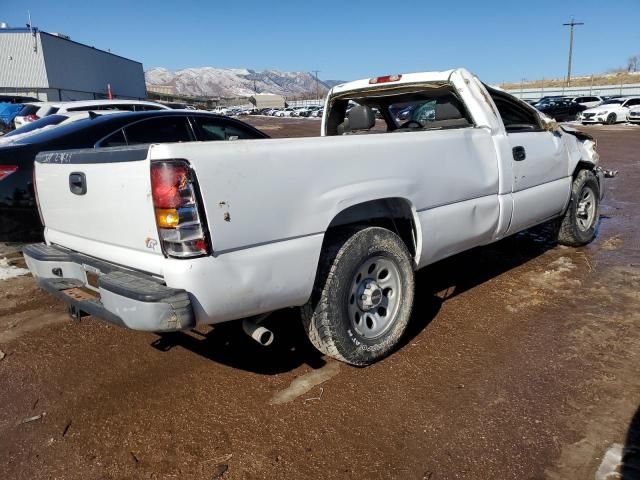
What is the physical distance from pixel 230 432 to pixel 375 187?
161 centimetres

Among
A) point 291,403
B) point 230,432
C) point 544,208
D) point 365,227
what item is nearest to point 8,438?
point 230,432

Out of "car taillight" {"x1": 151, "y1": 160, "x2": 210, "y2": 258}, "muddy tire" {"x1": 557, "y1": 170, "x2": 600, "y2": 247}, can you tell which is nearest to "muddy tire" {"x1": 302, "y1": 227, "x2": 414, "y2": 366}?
"car taillight" {"x1": 151, "y1": 160, "x2": 210, "y2": 258}

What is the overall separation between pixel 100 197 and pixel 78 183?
0.28 metres

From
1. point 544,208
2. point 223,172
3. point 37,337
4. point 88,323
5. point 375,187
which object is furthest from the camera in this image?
point 544,208

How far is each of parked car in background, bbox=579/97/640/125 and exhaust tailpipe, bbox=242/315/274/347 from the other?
3279 cm

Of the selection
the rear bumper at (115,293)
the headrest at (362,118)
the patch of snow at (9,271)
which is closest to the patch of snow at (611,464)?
the rear bumper at (115,293)

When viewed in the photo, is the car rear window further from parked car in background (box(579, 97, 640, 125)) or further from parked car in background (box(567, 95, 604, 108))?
parked car in background (box(567, 95, 604, 108))

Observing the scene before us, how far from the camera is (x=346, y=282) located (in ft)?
9.69

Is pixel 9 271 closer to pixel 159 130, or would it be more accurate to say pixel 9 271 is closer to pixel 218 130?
pixel 159 130

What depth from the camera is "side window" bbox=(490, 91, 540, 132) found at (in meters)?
4.47

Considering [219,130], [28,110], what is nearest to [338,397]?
[219,130]

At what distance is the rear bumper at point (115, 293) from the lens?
2301 millimetres

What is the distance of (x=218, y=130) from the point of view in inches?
242

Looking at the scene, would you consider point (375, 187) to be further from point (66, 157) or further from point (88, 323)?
point (88, 323)
